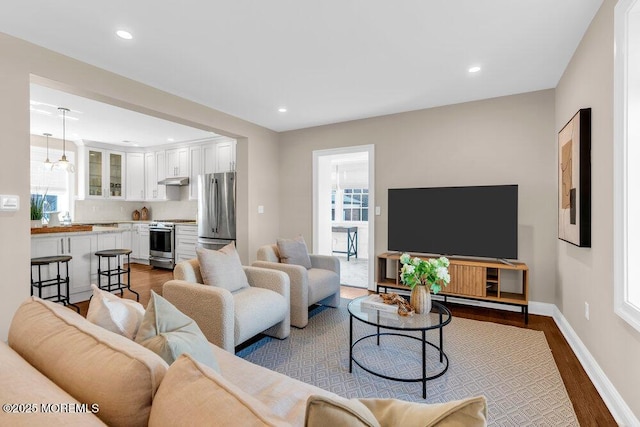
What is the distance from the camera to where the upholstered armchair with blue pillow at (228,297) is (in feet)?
7.20

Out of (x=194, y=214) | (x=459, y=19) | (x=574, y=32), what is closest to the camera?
(x=459, y=19)

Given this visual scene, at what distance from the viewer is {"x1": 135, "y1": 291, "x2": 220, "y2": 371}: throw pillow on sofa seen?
3.35 feet

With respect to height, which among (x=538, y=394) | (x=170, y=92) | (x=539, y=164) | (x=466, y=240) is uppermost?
(x=170, y=92)

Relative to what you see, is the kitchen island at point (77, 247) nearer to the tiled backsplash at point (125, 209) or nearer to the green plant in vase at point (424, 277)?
the tiled backsplash at point (125, 209)

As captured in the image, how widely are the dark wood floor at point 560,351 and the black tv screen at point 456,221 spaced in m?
0.66

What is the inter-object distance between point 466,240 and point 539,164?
1145 mm

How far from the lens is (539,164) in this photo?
349cm

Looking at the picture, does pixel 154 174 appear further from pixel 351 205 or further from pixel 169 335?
pixel 169 335

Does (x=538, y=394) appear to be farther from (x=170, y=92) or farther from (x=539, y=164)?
(x=170, y=92)

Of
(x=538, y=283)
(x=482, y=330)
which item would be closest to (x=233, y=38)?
(x=482, y=330)

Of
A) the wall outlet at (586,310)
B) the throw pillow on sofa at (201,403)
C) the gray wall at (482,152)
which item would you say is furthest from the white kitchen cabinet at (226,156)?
the throw pillow on sofa at (201,403)

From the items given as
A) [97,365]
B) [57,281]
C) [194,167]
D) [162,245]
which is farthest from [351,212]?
[97,365]

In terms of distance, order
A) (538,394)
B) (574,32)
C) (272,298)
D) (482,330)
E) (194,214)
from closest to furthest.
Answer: (538,394) < (574,32) < (272,298) < (482,330) < (194,214)

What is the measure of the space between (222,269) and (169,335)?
1.56 meters
